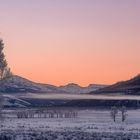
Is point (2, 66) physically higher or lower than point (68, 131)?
Result: higher

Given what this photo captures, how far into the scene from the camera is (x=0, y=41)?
189 ft

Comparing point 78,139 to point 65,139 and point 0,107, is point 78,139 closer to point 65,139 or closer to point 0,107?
point 65,139

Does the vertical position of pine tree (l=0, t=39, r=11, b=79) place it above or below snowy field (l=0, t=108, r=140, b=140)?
above

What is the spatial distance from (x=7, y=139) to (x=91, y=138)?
8234mm

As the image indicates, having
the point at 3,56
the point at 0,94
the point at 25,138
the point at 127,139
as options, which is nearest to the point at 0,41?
the point at 3,56

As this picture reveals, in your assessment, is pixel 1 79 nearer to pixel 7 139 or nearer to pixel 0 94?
pixel 0 94

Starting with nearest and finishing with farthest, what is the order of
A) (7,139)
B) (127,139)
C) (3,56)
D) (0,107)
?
(7,139)
(127,139)
(3,56)
(0,107)

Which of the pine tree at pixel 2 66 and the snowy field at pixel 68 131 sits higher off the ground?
the pine tree at pixel 2 66

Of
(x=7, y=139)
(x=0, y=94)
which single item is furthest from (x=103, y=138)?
(x=0, y=94)

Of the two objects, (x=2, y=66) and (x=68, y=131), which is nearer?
(x=2, y=66)

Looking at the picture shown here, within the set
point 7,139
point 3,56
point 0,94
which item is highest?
point 3,56

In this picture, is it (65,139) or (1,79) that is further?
(1,79)

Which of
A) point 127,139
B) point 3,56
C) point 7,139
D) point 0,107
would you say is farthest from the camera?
point 0,107

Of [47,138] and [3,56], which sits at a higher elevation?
[3,56]
